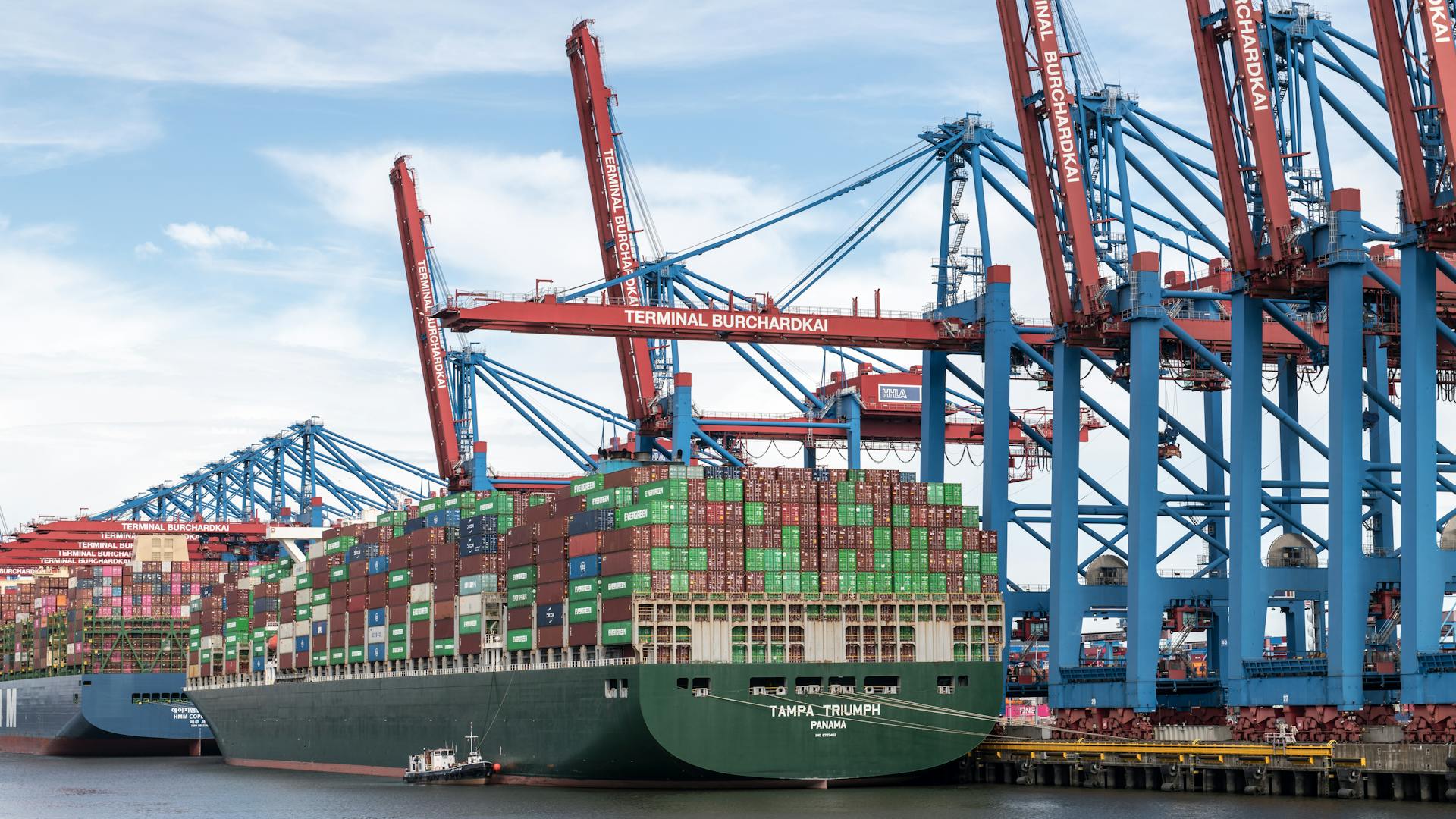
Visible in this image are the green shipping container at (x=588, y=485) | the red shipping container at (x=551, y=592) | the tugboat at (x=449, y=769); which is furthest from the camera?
the tugboat at (x=449, y=769)

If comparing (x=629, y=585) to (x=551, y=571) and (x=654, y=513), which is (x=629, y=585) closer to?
(x=654, y=513)

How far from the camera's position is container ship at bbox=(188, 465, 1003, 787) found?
51.2m

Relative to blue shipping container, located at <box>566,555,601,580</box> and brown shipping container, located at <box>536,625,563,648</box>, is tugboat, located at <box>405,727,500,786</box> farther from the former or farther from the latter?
blue shipping container, located at <box>566,555,601,580</box>

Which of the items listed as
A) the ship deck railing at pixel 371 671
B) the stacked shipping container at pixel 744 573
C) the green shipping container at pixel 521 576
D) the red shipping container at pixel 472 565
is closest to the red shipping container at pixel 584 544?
the stacked shipping container at pixel 744 573

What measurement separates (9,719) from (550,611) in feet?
234

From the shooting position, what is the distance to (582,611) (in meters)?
54.3

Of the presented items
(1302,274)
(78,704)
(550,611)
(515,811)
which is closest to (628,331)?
(550,611)

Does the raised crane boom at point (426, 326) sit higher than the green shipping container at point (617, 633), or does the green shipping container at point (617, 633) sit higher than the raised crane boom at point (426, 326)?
the raised crane boom at point (426, 326)

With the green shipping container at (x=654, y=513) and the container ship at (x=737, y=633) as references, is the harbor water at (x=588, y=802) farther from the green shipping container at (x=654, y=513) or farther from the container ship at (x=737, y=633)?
the green shipping container at (x=654, y=513)

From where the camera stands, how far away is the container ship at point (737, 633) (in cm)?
5116

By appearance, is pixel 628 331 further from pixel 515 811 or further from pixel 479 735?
pixel 515 811

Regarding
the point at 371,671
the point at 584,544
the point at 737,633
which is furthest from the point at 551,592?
the point at 371,671

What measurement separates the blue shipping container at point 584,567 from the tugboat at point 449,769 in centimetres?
764

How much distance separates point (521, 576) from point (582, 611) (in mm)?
5204
